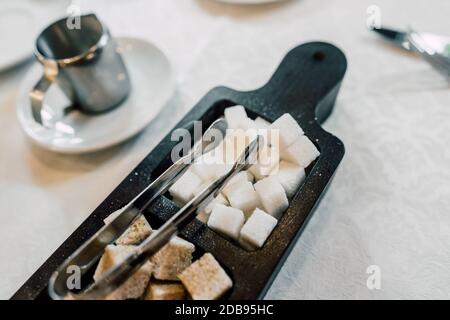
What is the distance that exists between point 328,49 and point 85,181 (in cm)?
54

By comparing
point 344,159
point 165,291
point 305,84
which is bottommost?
point 165,291

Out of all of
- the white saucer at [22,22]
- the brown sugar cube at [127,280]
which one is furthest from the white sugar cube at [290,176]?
the white saucer at [22,22]

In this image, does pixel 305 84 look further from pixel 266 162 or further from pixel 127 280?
pixel 127 280

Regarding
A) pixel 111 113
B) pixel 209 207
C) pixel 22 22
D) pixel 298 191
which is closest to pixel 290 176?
pixel 298 191

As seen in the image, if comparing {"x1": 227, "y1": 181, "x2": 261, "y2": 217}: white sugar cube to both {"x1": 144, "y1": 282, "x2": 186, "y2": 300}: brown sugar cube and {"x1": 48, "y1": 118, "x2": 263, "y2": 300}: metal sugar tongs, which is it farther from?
{"x1": 144, "y1": 282, "x2": 186, "y2": 300}: brown sugar cube

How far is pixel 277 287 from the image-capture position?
561 mm

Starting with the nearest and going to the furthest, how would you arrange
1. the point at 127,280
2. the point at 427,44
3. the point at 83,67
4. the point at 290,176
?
the point at 127,280, the point at 290,176, the point at 83,67, the point at 427,44

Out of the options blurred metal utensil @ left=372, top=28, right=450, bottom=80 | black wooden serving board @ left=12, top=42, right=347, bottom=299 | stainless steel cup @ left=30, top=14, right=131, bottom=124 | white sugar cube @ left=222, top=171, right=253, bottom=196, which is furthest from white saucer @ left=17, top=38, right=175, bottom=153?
blurred metal utensil @ left=372, top=28, right=450, bottom=80

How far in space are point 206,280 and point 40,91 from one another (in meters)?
0.50

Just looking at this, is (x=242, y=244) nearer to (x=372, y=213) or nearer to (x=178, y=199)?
(x=178, y=199)

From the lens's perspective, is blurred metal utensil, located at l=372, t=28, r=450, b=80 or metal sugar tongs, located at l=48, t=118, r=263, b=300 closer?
metal sugar tongs, located at l=48, t=118, r=263, b=300

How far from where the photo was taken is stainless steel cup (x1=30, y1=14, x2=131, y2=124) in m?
0.68

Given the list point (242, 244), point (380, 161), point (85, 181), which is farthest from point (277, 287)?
point (85, 181)

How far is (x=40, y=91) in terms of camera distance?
0.71 metres
